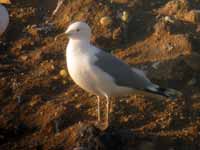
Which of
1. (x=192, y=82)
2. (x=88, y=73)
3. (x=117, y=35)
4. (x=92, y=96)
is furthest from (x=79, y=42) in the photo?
(x=117, y=35)

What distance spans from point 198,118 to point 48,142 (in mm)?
1601

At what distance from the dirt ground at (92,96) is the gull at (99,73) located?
22 centimetres

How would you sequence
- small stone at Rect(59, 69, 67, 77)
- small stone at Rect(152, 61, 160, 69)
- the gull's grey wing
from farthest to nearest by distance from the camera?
small stone at Rect(59, 69, 67, 77), small stone at Rect(152, 61, 160, 69), the gull's grey wing

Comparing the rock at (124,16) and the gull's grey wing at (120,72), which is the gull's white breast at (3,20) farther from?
the gull's grey wing at (120,72)

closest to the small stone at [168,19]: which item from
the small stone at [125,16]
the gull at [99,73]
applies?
the small stone at [125,16]

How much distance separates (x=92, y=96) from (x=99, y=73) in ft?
3.15

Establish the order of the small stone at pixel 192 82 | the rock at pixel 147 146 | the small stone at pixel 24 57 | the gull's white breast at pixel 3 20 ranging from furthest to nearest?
the gull's white breast at pixel 3 20, the small stone at pixel 24 57, the small stone at pixel 192 82, the rock at pixel 147 146

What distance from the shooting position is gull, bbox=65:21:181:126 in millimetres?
5312

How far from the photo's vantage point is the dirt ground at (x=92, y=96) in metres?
5.52

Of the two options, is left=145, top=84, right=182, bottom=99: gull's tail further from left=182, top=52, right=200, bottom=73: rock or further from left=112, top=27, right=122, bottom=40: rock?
left=112, top=27, right=122, bottom=40: rock

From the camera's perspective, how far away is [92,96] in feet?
20.5

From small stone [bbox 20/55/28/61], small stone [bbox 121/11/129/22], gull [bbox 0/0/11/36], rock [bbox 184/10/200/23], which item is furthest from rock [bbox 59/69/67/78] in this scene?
rock [bbox 184/10/200/23]

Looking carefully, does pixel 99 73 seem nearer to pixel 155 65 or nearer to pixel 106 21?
pixel 155 65

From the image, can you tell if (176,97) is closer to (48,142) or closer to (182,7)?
(48,142)
